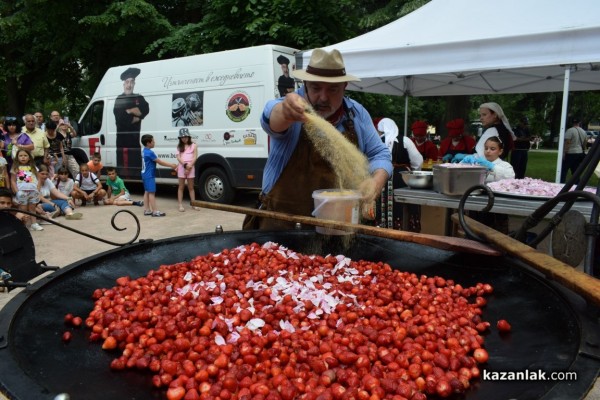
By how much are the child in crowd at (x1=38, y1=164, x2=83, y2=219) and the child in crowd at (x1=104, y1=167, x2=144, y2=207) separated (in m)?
1.25

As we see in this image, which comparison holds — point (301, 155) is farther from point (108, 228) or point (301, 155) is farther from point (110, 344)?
point (108, 228)

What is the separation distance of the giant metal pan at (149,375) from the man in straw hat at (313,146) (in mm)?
681

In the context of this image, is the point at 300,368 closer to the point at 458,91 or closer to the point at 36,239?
the point at 36,239

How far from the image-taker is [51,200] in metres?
8.35

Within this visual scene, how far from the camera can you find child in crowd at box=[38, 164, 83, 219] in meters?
8.00

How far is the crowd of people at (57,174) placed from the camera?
24.2ft

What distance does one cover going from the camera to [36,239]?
6434 mm

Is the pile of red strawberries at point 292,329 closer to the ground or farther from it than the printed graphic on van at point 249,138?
closer to the ground

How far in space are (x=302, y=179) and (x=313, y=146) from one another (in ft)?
0.73

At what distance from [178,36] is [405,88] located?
6037 mm

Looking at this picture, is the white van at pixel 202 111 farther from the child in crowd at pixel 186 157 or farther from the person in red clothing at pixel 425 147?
the person in red clothing at pixel 425 147

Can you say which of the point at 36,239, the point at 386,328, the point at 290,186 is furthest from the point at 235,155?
the point at 386,328

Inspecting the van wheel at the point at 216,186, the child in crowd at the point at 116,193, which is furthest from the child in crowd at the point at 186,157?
the child in crowd at the point at 116,193

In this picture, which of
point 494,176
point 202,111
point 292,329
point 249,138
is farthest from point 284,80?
point 292,329
